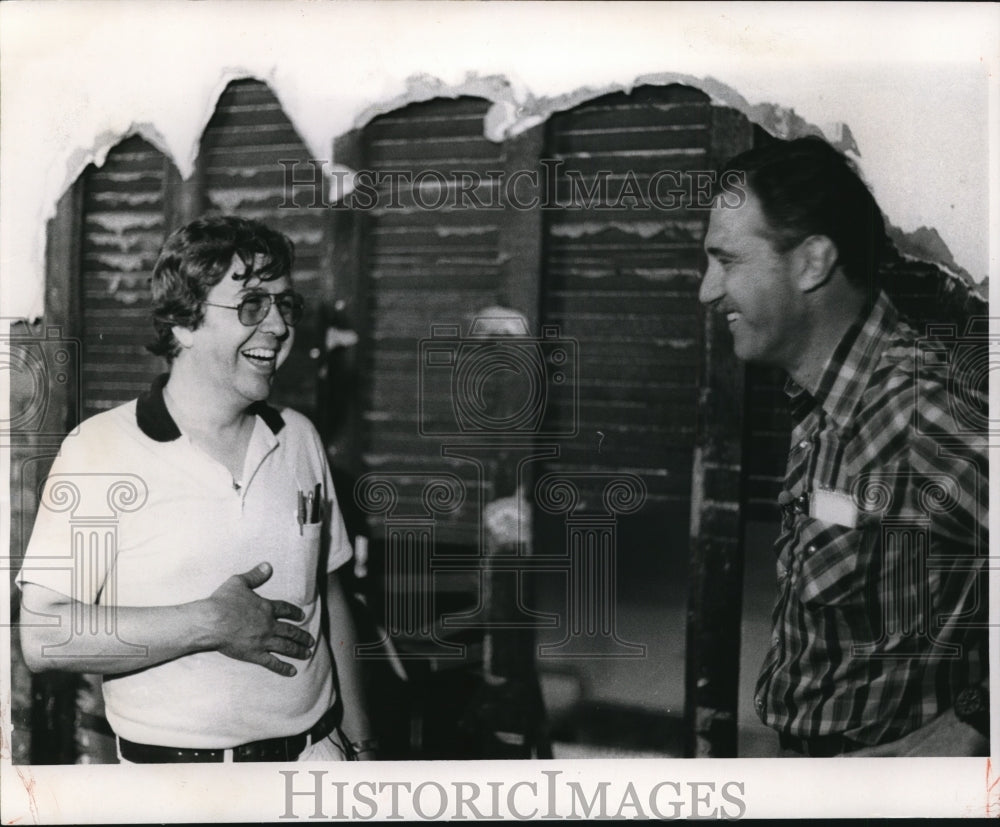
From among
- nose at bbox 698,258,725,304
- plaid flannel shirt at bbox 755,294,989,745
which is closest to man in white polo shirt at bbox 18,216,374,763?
nose at bbox 698,258,725,304

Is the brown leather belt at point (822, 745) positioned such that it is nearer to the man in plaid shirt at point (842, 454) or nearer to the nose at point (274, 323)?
the man in plaid shirt at point (842, 454)

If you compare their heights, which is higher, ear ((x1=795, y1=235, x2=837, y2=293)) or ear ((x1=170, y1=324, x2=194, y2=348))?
ear ((x1=795, y1=235, x2=837, y2=293))

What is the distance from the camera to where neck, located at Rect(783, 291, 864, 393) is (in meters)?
A: 2.64

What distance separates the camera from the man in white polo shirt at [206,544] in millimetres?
2586

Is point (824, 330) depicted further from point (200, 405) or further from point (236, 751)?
point (236, 751)

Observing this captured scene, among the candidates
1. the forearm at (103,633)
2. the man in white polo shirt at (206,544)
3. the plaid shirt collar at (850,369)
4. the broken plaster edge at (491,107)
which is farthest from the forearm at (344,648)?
the plaid shirt collar at (850,369)

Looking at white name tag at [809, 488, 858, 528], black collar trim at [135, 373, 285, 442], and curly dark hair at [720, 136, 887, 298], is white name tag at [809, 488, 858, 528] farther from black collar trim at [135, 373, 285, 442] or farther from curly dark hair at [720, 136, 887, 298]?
black collar trim at [135, 373, 285, 442]

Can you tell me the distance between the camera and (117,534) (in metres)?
2.61

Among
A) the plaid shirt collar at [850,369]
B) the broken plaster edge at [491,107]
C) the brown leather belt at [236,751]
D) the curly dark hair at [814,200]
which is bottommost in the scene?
the brown leather belt at [236,751]

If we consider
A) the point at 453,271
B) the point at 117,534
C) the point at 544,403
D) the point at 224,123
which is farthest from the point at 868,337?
the point at 117,534

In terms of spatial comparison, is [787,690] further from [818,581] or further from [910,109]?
[910,109]

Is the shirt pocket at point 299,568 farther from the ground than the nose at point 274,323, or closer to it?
closer to it

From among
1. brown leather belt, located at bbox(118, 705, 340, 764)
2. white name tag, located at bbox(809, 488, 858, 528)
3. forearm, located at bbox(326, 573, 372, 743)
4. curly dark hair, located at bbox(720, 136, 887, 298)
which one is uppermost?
curly dark hair, located at bbox(720, 136, 887, 298)

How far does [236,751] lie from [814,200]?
6.35 feet
